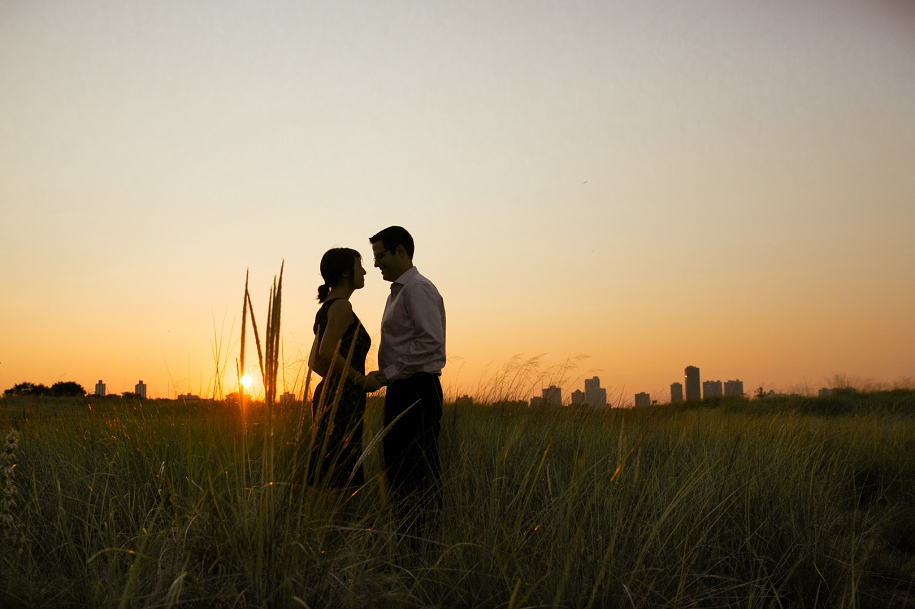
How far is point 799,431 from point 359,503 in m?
4.73

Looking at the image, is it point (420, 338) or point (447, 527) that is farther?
point (420, 338)

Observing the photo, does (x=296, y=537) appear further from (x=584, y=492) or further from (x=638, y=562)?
(x=584, y=492)

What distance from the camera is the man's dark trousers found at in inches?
133

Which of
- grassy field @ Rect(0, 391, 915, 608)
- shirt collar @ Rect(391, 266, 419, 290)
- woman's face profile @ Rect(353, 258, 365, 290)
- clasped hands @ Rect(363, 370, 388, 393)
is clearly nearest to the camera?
grassy field @ Rect(0, 391, 915, 608)

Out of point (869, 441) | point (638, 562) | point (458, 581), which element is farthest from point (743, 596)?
point (869, 441)

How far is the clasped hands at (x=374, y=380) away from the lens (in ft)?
10.9

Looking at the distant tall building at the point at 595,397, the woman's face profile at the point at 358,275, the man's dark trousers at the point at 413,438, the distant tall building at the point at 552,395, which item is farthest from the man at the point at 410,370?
the distant tall building at the point at 595,397

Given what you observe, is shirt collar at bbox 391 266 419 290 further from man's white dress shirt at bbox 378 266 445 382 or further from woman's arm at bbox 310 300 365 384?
woman's arm at bbox 310 300 365 384

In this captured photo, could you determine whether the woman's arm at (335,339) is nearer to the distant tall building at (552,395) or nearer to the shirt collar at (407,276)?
the shirt collar at (407,276)

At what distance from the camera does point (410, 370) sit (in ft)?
11.2

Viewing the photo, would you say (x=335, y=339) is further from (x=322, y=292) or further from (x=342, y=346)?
(x=322, y=292)

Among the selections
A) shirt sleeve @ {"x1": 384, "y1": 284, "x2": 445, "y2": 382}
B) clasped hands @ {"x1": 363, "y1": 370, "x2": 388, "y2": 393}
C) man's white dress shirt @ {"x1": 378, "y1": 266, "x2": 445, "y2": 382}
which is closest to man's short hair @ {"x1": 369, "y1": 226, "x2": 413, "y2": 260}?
man's white dress shirt @ {"x1": 378, "y1": 266, "x2": 445, "y2": 382}

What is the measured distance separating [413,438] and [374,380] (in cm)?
37

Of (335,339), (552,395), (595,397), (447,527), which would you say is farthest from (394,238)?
(595,397)
